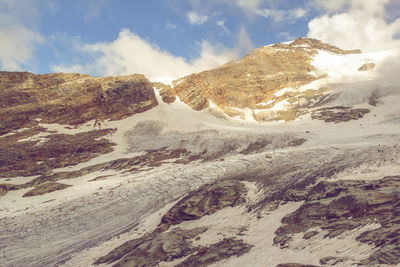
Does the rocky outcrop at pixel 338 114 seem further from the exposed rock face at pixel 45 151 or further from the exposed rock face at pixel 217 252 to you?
the exposed rock face at pixel 217 252

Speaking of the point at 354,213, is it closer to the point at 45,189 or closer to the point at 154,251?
the point at 154,251

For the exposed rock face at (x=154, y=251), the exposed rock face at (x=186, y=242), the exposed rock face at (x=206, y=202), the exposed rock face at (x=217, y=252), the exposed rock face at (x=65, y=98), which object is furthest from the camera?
the exposed rock face at (x=65, y=98)

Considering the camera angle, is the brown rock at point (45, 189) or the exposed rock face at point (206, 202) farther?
the brown rock at point (45, 189)

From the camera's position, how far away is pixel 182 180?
985 inches

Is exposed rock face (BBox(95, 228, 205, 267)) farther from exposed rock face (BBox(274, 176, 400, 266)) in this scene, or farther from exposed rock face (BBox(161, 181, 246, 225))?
A: exposed rock face (BBox(274, 176, 400, 266))

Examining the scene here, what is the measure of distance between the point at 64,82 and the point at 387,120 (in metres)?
73.2

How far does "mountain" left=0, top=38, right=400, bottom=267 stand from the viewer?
36.7 feet

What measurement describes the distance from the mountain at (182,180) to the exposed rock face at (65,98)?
28 centimetres

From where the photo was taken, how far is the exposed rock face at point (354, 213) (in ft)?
27.9

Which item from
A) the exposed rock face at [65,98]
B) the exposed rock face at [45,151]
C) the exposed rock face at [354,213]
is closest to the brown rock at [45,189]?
the exposed rock face at [45,151]

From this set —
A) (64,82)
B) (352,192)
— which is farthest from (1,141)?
(352,192)

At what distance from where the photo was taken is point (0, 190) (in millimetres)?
32344

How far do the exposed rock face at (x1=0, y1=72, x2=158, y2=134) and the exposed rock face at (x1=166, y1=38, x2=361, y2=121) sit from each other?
13389mm

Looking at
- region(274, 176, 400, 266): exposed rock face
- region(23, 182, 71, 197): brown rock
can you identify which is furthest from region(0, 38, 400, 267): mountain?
region(23, 182, 71, 197): brown rock
